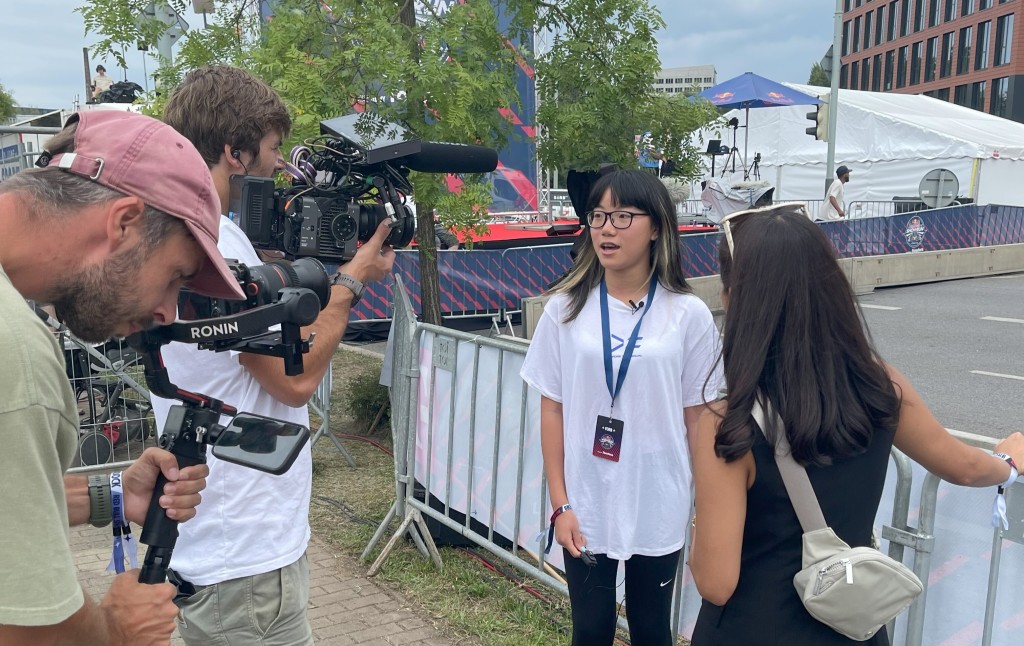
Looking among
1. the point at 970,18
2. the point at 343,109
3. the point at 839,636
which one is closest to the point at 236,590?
the point at 839,636

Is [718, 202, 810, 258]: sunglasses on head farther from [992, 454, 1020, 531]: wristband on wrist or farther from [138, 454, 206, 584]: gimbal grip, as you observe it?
[138, 454, 206, 584]: gimbal grip

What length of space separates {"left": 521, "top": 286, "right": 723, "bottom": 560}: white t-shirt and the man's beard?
167 centimetres

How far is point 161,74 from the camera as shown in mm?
6285

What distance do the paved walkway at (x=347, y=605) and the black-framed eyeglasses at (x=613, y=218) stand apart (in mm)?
2040

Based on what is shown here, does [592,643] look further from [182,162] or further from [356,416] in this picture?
[356,416]

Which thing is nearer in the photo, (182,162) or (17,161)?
(182,162)

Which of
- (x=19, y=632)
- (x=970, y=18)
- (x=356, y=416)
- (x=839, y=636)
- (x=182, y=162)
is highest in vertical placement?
(x=970, y=18)

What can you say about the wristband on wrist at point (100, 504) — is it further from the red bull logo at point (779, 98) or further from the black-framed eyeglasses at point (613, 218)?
the red bull logo at point (779, 98)

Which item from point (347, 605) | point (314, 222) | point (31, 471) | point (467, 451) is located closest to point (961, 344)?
point (467, 451)

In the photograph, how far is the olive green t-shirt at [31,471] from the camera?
112 cm

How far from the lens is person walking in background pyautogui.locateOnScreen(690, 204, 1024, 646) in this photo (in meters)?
1.89

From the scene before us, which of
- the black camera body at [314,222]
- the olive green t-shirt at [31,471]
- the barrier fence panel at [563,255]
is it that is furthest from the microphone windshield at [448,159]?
the barrier fence panel at [563,255]

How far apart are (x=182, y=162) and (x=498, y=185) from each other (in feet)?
38.7

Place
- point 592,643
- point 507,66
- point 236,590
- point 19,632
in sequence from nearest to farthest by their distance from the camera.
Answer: point 19,632
point 236,590
point 592,643
point 507,66
